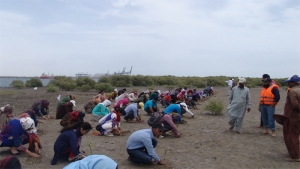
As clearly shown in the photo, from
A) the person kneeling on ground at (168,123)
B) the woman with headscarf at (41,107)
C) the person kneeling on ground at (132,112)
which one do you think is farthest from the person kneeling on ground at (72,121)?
the woman with headscarf at (41,107)

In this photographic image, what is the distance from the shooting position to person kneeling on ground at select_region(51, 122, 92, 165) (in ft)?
17.6

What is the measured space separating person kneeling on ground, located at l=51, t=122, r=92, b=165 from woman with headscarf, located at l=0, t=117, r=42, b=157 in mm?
785

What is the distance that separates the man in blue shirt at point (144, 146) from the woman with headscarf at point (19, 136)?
2078mm

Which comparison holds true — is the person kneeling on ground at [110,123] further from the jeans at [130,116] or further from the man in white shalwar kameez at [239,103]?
the man in white shalwar kameez at [239,103]

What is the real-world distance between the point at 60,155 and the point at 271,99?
5832 millimetres

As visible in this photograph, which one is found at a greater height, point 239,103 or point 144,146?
point 239,103

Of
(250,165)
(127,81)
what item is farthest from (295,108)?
(127,81)

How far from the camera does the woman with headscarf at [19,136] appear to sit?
584 cm

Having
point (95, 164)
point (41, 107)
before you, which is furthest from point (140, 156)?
point (41, 107)

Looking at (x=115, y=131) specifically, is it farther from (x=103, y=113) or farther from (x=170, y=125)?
(x=103, y=113)

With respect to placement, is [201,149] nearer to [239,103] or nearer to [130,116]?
[239,103]

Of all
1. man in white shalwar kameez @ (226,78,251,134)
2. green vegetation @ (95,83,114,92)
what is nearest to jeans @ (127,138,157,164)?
man in white shalwar kameez @ (226,78,251,134)

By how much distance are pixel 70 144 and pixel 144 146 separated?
4.54ft

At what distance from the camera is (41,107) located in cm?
1065
